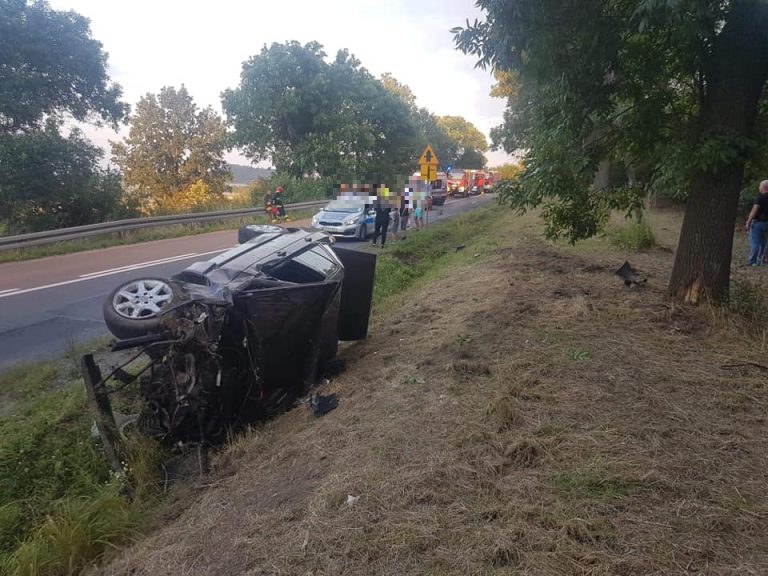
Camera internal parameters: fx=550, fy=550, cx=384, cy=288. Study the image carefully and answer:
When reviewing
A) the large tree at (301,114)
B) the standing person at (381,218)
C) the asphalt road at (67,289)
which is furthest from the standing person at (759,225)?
the large tree at (301,114)

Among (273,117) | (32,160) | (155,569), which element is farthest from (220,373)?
(273,117)

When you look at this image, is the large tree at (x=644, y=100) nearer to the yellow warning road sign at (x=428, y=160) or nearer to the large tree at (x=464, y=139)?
the yellow warning road sign at (x=428, y=160)

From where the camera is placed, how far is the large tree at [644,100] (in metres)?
5.45

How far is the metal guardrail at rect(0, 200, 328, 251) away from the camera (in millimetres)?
13367

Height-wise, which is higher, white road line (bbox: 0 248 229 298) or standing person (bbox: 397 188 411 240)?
standing person (bbox: 397 188 411 240)

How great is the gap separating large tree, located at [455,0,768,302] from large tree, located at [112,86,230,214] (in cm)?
3170

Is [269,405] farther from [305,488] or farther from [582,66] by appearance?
[582,66]

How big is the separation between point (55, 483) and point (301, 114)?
31.2 meters

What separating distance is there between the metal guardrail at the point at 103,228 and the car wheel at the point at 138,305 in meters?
9.62

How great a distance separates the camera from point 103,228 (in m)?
15.8

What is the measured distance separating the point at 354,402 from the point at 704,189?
4501 mm

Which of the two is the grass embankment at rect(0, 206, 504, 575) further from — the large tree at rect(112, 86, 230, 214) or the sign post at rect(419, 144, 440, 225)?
the large tree at rect(112, 86, 230, 214)

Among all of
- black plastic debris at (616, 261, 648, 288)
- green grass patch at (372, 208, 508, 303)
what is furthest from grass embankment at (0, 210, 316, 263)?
black plastic debris at (616, 261, 648, 288)

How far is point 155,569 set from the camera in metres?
3.10
